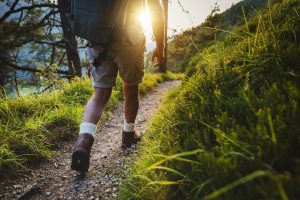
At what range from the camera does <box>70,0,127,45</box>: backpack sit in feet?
8.71

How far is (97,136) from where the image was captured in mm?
4316

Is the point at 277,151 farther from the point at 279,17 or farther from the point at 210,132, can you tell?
the point at 279,17

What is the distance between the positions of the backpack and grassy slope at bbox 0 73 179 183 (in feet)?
5.18

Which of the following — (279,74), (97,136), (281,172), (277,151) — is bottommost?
(97,136)

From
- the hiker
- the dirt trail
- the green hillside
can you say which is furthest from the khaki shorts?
the green hillside

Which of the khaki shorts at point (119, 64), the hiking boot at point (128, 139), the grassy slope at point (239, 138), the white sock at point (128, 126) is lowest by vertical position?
the hiking boot at point (128, 139)

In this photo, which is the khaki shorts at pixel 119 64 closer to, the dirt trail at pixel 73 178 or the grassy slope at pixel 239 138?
the grassy slope at pixel 239 138

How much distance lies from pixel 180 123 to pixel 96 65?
4.20ft

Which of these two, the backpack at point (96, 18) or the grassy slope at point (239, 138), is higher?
the backpack at point (96, 18)

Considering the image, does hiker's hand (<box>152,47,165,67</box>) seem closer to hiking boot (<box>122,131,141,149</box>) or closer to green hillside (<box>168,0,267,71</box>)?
hiking boot (<box>122,131,141,149</box>)

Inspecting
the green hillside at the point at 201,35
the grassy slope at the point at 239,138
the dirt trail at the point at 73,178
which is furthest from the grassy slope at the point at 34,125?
the green hillside at the point at 201,35

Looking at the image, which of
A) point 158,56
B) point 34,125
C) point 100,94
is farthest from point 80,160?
point 158,56

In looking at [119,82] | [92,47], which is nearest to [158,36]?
[92,47]

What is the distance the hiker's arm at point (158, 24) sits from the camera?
3123 mm
